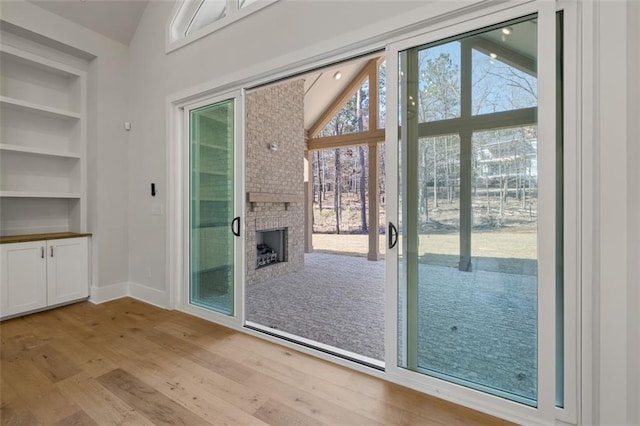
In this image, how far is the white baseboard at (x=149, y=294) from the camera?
11.0ft

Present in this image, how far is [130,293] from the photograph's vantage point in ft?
12.4

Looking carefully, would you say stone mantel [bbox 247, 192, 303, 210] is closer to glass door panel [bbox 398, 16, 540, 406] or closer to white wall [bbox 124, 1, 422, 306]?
white wall [bbox 124, 1, 422, 306]

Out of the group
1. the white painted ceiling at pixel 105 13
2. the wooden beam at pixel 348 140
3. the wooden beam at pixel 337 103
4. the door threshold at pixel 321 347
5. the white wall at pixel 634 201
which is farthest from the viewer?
the wooden beam at pixel 337 103

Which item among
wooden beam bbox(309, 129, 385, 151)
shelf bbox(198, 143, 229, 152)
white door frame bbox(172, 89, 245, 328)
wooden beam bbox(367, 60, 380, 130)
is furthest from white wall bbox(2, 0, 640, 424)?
wooden beam bbox(367, 60, 380, 130)

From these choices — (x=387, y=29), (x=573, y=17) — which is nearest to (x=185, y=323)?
(x=387, y=29)

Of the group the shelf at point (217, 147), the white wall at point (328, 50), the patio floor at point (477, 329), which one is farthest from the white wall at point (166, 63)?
the patio floor at point (477, 329)

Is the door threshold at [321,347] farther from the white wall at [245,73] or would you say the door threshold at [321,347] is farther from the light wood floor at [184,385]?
the white wall at [245,73]

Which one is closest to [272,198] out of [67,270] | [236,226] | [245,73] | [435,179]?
[236,226]

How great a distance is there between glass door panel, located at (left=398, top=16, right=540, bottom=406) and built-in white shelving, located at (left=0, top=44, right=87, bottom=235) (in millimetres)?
3878

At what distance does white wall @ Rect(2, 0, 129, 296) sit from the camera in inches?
140

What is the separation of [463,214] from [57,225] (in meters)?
4.63

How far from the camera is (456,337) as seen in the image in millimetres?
1823

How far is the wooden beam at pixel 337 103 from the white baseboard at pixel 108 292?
545 centimetres

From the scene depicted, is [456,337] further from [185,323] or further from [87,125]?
[87,125]
